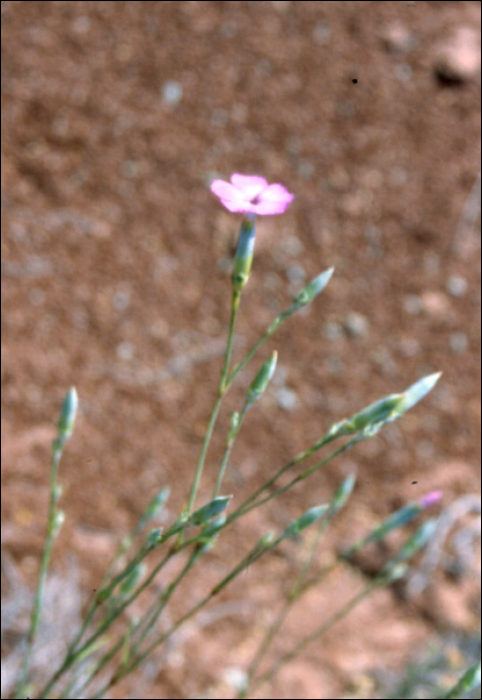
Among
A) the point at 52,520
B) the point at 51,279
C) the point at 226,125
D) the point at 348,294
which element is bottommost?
the point at 52,520

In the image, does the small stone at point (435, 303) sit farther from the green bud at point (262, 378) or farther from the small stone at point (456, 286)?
the green bud at point (262, 378)

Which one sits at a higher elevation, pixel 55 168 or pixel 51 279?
pixel 55 168

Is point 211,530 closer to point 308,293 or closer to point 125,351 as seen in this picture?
point 308,293

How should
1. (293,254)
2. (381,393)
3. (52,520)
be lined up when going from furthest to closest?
(293,254)
(381,393)
(52,520)

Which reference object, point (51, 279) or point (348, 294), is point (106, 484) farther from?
point (348, 294)

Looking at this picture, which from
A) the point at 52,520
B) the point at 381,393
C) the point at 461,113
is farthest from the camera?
the point at 461,113

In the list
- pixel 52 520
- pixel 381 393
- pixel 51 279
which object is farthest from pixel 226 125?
pixel 52 520

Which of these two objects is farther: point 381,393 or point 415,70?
point 415,70

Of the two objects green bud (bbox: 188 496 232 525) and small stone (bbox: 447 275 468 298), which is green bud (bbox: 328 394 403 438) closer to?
green bud (bbox: 188 496 232 525)
